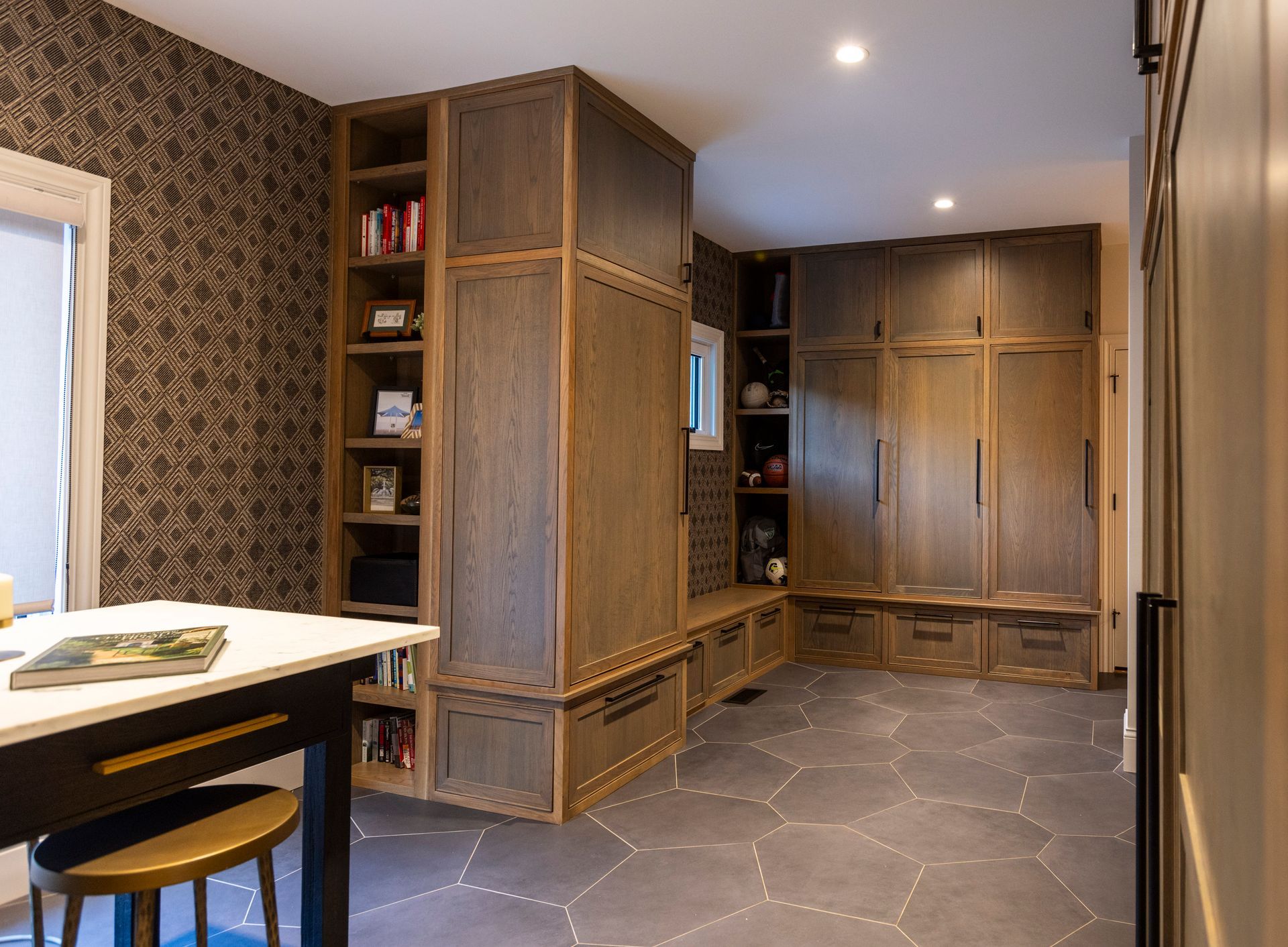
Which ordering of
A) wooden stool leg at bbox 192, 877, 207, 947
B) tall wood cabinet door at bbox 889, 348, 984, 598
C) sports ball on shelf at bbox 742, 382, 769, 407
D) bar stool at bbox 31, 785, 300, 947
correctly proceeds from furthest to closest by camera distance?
sports ball on shelf at bbox 742, 382, 769, 407 → tall wood cabinet door at bbox 889, 348, 984, 598 → wooden stool leg at bbox 192, 877, 207, 947 → bar stool at bbox 31, 785, 300, 947

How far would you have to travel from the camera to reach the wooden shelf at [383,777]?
12.0ft

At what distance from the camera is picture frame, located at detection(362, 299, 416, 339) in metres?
3.82

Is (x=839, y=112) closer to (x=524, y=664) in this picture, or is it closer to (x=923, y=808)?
(x=524, y=664)

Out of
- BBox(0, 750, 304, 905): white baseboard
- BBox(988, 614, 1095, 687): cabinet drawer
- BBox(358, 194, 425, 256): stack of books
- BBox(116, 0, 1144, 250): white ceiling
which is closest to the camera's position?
BBox(0, 750, 304, 905): white baseboard

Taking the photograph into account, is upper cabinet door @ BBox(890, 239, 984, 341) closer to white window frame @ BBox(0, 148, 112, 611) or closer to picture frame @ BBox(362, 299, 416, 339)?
picture frame @ BBox(362, 299, 416, 339)

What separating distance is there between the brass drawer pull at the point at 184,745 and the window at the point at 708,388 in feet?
14.6

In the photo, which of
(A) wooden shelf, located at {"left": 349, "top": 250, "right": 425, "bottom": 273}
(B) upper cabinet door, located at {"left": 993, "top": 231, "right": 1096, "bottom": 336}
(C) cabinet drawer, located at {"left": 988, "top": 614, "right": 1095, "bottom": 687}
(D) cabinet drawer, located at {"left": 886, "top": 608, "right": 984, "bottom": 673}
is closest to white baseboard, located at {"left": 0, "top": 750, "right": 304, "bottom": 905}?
(A) wooden shelf, located at {"left": 349, "top": 250, "right": 425, "bottom": 273}

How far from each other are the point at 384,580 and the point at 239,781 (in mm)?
890

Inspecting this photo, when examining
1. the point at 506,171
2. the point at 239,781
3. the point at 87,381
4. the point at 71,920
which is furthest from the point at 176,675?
the point at 506,171

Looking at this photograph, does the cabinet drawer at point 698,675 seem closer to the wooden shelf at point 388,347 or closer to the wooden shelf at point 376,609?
the wooden shelf at point 376,609

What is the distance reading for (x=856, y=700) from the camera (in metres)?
5.21

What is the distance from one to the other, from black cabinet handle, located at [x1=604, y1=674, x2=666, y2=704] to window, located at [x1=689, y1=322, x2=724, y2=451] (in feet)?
7.42

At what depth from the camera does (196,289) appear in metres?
3.31

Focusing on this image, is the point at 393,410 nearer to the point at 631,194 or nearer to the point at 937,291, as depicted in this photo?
the point at 631,194
